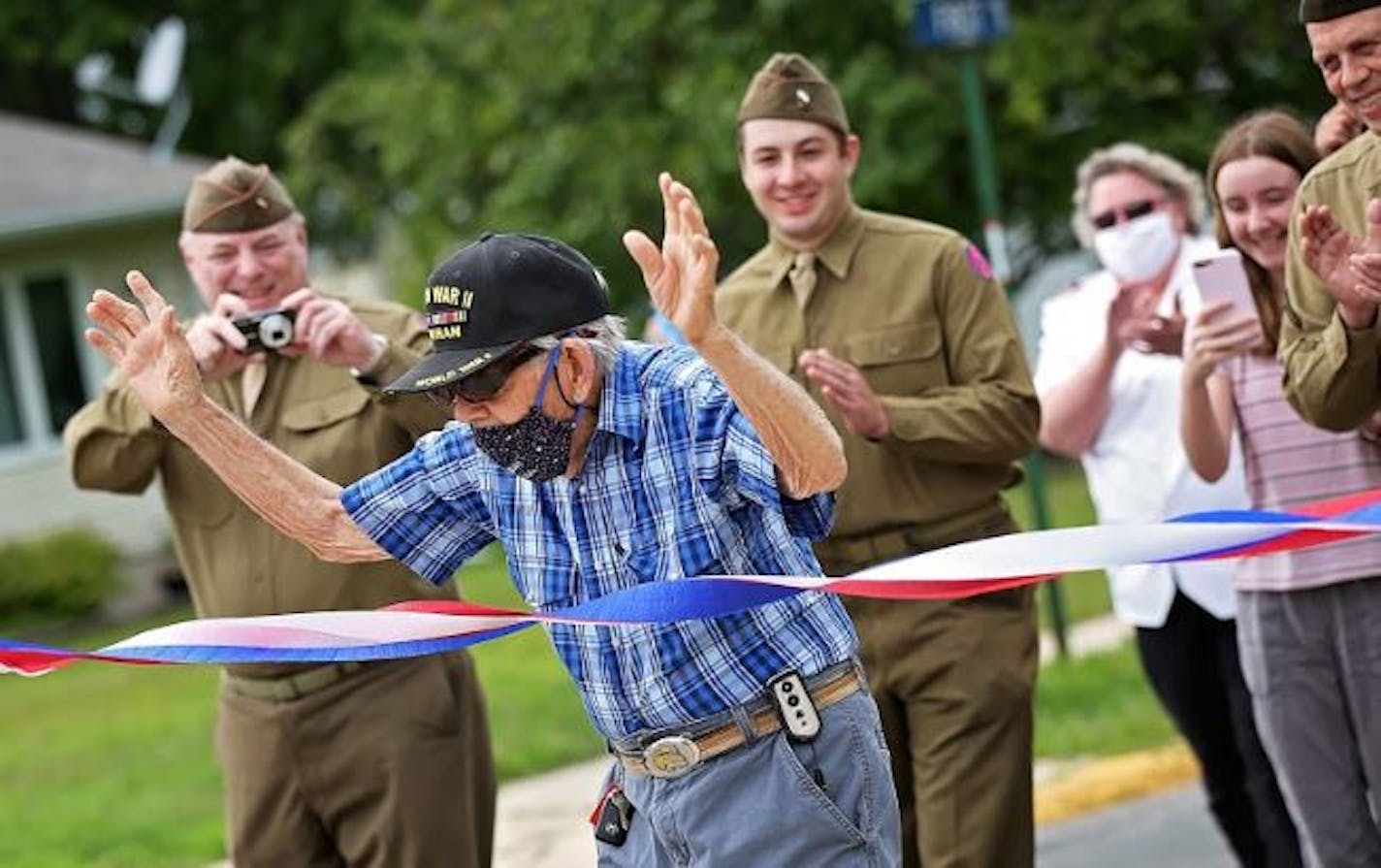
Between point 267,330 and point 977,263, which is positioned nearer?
point 267,330

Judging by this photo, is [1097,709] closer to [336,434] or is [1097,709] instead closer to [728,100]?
[336,434]

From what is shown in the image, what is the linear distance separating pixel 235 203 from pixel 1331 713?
114 inches

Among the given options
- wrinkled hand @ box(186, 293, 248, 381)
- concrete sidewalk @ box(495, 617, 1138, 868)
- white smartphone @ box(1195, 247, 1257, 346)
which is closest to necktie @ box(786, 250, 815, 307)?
white smartphone @ box(1195, 247, 1257, 346)

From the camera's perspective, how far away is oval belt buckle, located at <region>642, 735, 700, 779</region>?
466 cm

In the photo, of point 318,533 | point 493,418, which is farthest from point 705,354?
point 318,533

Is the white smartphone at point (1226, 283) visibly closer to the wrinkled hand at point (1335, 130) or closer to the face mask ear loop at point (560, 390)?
the wrinkled hand at point (1335, 130)

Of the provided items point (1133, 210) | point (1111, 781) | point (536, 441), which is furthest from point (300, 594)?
point (1111, 781)

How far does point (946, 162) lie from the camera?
72.9 ft

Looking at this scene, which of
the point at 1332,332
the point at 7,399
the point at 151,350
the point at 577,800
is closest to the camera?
the point at 151,350

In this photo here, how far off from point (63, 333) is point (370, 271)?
11027 mm

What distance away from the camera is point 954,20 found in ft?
37.8

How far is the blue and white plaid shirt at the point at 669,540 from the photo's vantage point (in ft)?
15.1

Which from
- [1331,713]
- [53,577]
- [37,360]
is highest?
[1331,713]

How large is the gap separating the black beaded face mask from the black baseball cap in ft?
0.26
